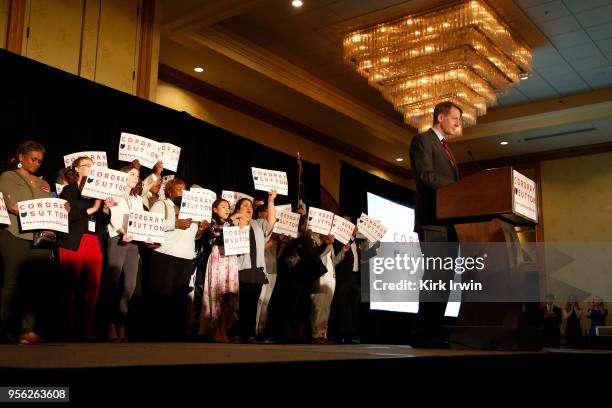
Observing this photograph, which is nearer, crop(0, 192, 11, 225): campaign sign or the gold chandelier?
crop(0, 192, 11, 225): campaign sign

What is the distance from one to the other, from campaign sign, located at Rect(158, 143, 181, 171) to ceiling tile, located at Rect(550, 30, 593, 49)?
181 inches

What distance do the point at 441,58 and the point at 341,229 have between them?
2.09 metres

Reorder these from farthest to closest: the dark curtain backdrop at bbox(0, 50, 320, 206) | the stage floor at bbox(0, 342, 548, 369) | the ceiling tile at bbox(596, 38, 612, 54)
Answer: the ceiling tile at bbox(596, 38, 612, 54), the dark curtain backdrop at bbox(0, 50, 320, 206), the stage floor at bbox(0, 342, 548, 369)

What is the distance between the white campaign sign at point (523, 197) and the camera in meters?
2.66

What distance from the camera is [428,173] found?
121 inches

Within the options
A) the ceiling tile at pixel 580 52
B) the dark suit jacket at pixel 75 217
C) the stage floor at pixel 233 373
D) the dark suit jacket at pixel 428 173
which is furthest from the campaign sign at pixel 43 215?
the ceiling tile at pixel 580 52

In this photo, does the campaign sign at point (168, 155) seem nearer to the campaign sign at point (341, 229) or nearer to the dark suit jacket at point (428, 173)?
the campaign sign at point (341, 229)

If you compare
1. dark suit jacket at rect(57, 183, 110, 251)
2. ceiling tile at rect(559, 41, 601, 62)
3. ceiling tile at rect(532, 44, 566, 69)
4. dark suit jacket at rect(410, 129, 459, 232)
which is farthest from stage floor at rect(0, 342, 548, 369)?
ceiling tile at rect(559, 41, 601, 62)

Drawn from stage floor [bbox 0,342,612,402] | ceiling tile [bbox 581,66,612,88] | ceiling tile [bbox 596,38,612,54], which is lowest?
stage floor [bbox 0,342,612,402]

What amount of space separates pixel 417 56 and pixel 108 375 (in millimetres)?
6189

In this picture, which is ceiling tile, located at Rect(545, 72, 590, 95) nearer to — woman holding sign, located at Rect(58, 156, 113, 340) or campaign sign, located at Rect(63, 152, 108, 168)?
campaign sign, located at Rect(63, 152, 108, 168)

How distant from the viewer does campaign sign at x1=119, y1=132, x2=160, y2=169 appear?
5035 mm

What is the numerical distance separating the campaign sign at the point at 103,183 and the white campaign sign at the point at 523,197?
2793 mm

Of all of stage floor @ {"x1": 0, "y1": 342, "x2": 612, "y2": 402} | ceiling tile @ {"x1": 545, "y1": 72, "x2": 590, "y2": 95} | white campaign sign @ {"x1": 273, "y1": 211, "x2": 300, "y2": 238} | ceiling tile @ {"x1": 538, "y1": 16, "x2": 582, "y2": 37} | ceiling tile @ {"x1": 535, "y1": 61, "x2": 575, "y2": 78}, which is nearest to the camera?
stage floor @ {"x1": 0, "y1": 342, "x2": 612, "y2": 402}
